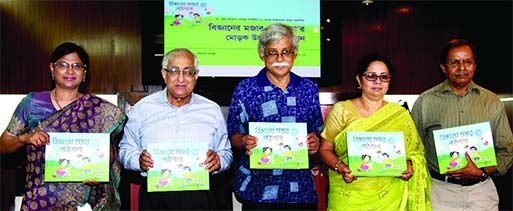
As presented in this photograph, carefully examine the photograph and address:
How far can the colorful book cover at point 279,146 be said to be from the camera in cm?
239

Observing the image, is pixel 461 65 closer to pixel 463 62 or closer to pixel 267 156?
pixel 463 62

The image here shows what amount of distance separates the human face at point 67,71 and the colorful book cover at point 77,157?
0.89ft

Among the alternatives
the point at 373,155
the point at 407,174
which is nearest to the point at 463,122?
the point at 407,174

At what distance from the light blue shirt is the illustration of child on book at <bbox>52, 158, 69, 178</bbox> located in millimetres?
256

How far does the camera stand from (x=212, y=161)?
2352 millimetres

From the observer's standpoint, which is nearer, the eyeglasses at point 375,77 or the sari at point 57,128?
the sari at point 57,128

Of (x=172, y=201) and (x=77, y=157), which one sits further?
(x=172, y=201)

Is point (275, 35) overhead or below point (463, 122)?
overhead

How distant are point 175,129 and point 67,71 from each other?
1.98 ft

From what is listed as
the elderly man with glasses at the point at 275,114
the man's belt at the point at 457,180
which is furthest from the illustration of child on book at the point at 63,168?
the man's belt at the point at 457,180

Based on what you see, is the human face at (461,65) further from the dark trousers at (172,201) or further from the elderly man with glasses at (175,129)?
the dark trousers at (172,201)

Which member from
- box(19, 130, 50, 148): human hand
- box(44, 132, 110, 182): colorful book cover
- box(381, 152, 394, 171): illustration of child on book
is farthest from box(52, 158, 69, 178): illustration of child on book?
box(381, 152, 394, 171): illustration of child on book

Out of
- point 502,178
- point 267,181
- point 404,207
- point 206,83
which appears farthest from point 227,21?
point 502,178

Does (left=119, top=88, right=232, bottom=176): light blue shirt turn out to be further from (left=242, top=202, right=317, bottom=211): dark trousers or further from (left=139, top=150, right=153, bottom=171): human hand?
(left=242, top=202, right=317, bottom=211): dark trousers
